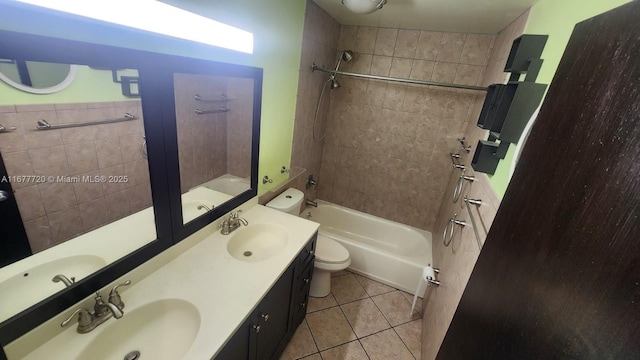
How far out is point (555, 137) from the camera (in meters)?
0.57

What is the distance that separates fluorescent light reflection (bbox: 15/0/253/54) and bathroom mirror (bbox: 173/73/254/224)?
0.18m

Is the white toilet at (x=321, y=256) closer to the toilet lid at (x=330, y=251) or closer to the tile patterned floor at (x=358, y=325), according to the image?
the toilet lid at (x=330, y=251)

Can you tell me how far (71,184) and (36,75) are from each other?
1.17 feet

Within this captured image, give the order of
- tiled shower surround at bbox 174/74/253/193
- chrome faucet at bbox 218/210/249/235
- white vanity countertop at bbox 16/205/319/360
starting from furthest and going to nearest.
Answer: chrome faucet at bbox 218/210/249/235 → tiled shower surround at bbox 174/74/253/193 → white vanity countertop at bbox 16/205/319/360

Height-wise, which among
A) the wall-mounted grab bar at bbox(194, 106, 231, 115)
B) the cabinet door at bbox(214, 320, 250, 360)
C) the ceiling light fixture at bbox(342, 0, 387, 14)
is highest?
the ceiling light fixture at bbox(342, 0, 387, 14)

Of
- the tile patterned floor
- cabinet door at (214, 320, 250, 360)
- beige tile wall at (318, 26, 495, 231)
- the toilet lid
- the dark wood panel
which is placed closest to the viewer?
the dark wood panel

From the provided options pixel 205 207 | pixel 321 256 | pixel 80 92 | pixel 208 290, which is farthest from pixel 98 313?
pixel 321 256

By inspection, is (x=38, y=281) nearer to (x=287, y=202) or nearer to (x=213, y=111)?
(x=213, y=111)

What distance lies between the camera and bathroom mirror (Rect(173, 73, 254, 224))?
1.22 metres

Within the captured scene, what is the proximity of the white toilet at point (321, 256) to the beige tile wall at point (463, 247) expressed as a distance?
2.46 ft

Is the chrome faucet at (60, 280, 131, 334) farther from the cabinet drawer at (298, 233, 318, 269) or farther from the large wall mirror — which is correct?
the cabinet drawer at (298, 233, 318, 269)

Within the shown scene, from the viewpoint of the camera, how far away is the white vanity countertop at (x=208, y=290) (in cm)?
87

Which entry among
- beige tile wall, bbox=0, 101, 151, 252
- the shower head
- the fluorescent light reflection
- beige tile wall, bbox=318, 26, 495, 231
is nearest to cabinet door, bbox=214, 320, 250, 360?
beige tile wall, bbox=0, 101, 151, 252

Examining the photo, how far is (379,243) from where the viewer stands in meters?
3.02
